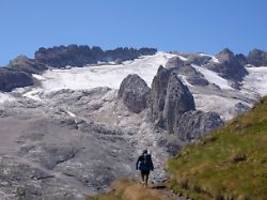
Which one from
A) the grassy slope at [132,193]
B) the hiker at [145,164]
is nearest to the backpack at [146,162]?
the hiker at [145,164]

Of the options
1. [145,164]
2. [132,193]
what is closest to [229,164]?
[132,193]

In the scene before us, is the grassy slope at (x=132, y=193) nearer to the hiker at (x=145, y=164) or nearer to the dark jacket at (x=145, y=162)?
the hiker at (x=145, y=164)

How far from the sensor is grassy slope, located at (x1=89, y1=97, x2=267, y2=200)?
32531 mm

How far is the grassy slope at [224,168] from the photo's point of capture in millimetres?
32531

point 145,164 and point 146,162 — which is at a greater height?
point 146,162

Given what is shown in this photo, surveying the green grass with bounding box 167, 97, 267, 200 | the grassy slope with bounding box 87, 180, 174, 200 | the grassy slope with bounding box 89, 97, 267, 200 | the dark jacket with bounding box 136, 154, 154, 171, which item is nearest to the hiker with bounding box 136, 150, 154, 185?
the dark jacket with bounding box 136, 154, 154, 171

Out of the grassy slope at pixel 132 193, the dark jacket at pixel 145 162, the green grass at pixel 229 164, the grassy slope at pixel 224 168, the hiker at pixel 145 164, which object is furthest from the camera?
the dark jacket at pixel 145 162

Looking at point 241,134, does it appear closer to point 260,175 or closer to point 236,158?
point 236,158

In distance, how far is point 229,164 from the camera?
35.6 metres

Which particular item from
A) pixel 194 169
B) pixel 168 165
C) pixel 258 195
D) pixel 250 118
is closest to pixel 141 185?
pixel 168 165

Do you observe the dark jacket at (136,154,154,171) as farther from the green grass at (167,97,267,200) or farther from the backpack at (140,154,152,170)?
the green grass at (167,97,267,200)

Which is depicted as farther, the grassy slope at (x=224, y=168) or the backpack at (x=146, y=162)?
the backpack at (x=146, y=162)

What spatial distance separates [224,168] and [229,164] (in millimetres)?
411

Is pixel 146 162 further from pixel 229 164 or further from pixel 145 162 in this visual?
pixel 229 164
